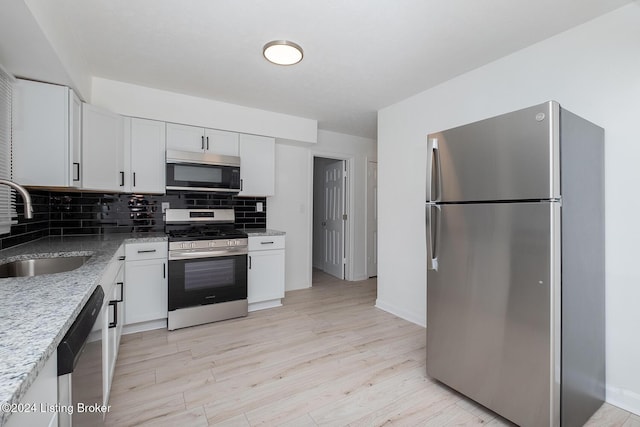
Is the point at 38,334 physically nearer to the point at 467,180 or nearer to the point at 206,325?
the point at 467,180

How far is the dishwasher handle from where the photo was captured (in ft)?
2.62

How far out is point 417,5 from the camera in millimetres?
1746

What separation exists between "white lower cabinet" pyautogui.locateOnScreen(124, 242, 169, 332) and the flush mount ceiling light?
195 centimetres

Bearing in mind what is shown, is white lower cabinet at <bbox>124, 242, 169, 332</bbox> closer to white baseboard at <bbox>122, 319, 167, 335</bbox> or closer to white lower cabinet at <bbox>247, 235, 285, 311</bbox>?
white baseboard at <bbox>122, 319, 167, 335</bbox>

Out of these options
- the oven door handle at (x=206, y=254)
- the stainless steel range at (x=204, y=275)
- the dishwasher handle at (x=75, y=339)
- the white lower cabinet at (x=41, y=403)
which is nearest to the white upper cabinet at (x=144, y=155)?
the stainless steel range at (x=204, y=275)

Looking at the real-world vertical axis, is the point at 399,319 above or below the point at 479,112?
below

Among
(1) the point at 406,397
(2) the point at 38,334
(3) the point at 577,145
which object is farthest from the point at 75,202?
(3) the point at 577,145

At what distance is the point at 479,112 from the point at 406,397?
7.43 ft

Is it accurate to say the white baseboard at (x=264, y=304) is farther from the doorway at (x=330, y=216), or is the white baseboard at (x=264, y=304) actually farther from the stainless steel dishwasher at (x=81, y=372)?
the stainless steel dishwasher at (x=81, y=372)

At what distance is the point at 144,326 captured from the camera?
2.85m

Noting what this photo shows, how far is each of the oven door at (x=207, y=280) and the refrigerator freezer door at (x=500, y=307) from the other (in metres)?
1.96

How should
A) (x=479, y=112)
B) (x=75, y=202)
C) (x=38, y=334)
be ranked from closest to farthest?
(x=38, y=334), (x=479, y=112), (x=75, y=202)

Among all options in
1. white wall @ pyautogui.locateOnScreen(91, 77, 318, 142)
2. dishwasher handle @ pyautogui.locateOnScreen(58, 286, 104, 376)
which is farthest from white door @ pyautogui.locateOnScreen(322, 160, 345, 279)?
dishwasher handle @ pyautogui.locateOnScreen(58, 286, 104, 376)

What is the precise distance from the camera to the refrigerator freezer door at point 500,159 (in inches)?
57.6
